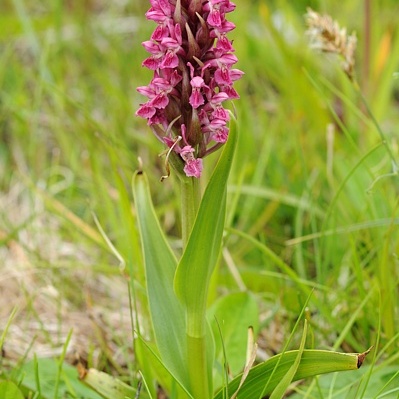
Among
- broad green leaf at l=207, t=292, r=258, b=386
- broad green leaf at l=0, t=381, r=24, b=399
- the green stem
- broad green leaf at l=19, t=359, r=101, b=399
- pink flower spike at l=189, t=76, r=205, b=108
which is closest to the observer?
pink flower spike at l=189, t=76, r=205, b=108

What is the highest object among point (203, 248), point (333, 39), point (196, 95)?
point (333, 39)

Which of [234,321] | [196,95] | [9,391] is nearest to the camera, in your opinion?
[196,95]

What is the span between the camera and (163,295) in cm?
180

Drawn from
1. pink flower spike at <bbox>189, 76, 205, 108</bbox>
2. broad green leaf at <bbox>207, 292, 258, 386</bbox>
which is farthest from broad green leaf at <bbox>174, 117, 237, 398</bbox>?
broad green leaf at <bbox>207, 292, 258, 386</bbox>

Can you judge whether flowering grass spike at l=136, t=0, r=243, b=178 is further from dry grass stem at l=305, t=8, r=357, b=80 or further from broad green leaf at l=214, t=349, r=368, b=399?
dry grass stem at l=305, t=8, r=357, b=80

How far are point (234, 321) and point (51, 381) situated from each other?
0.58m

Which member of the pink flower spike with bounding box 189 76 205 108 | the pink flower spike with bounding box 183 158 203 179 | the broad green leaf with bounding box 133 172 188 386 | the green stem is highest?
the pink flower spike with bounding box 189 76 205 108

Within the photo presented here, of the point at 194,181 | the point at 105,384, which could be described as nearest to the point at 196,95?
the point at 194,181

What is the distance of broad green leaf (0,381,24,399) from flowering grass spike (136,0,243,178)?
731mm

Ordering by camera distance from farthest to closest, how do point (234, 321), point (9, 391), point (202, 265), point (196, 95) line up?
point (234, 321) → point (9, 391) → point (202, 265) → point (196, 95)

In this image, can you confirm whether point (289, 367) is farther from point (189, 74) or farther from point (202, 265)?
point (189, 74)

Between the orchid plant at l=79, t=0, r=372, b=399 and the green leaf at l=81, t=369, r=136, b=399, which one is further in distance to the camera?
the green leaf at l=81, t=369, r=136, b=399

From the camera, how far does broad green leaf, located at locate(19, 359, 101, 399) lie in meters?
1.92

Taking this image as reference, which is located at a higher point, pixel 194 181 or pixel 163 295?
pixel 194 181
